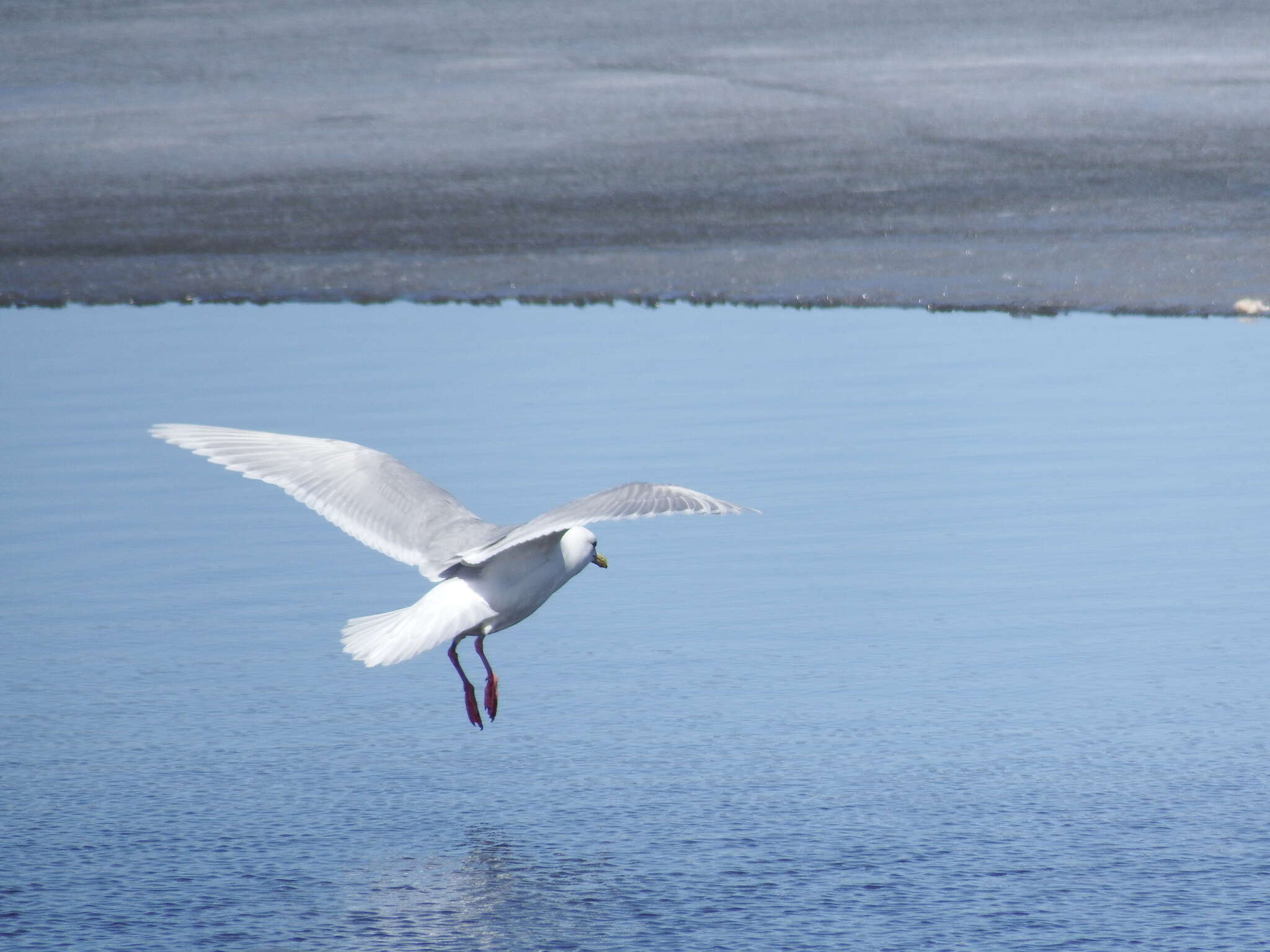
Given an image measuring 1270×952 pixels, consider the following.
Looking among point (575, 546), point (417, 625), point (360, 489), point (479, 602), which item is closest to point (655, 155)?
point (360, 489)

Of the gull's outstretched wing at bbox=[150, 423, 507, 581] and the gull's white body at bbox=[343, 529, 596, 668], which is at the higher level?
the gull's outstretched wing at bbox=[150, 423, 507, 581]

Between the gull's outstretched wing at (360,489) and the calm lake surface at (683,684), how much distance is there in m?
0.43

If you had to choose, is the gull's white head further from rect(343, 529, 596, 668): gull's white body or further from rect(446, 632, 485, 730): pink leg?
rect(446, 632, 485, 730): pink leg

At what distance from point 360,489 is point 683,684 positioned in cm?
119

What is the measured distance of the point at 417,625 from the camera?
5.82 meters

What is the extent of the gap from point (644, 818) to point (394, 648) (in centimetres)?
82

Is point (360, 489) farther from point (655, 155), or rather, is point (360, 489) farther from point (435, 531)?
point (655, 155)

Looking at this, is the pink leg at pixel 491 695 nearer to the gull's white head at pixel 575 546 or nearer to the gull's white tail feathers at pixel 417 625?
the gull's white tail feathers at pixel 417 625

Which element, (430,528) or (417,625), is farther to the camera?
(430,528)

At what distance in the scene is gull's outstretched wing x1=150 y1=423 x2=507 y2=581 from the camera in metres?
6.33

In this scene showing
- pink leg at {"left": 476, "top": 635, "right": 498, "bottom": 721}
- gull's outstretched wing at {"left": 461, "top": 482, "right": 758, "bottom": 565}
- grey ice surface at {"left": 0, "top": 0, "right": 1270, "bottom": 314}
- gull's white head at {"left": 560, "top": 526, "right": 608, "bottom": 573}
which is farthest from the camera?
grey ice surface at {"left": 0, "top": 0, "right": 1270, "bottom": 314}

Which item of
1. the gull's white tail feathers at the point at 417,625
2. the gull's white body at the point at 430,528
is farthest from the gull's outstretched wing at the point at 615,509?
the gull's white tail feathers at the point at 417,625

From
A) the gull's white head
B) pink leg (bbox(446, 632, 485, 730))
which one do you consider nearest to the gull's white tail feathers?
pink leg (bbox(446, 632, 485, 730))

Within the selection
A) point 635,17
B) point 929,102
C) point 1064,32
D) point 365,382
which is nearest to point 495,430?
point 365,382
